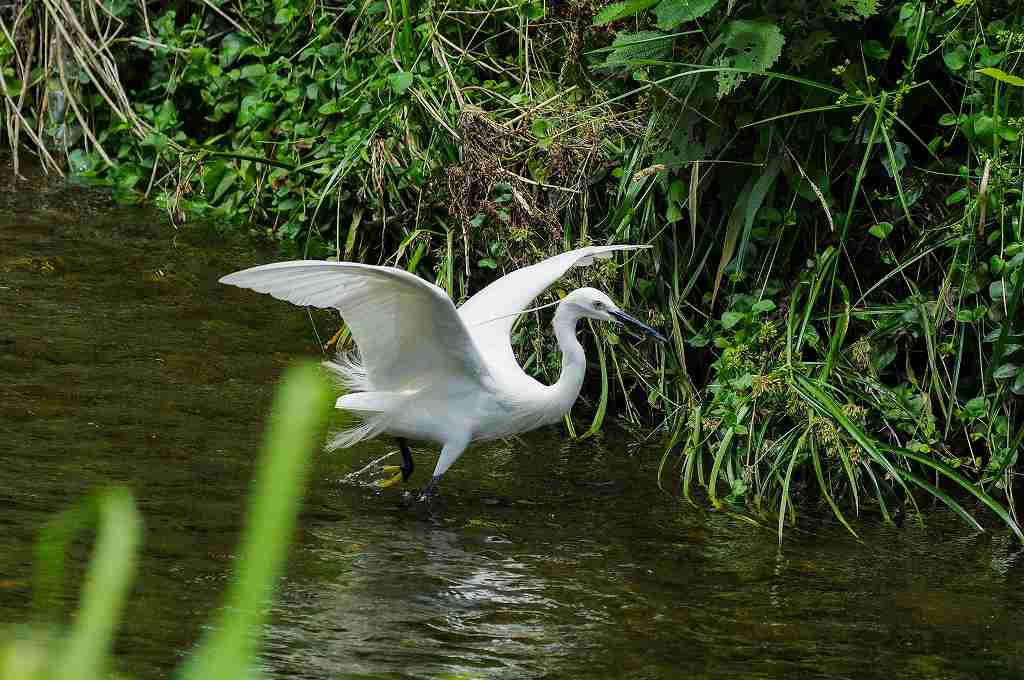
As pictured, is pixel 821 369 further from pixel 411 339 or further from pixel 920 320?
pixel 411 339

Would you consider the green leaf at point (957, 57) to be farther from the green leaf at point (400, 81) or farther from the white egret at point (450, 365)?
the green leaf at point (400, 81)

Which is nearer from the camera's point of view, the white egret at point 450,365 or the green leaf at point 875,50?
the white egret at point 450,365

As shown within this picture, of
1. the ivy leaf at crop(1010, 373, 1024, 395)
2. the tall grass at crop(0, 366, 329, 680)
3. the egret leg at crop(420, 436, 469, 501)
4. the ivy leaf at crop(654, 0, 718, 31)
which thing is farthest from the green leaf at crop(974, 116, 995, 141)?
the tall grass at crop(0, 366, 329, 680)

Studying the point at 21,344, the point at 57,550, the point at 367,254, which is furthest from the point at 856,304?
the point at 57,550

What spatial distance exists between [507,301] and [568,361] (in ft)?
1.25

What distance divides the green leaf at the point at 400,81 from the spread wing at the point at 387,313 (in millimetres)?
1901

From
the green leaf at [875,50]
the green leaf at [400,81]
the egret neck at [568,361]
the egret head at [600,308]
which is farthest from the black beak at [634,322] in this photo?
the green leaf at [400,81]

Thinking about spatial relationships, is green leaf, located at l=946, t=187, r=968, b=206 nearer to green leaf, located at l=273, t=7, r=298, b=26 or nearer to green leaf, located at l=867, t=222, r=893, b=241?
green leaf, located at l=867, t=222, r=893, b=241

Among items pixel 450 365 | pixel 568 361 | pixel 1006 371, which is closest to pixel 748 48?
pixel 568 361

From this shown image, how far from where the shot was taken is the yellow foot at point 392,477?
480 cm

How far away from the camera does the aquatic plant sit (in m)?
4.46

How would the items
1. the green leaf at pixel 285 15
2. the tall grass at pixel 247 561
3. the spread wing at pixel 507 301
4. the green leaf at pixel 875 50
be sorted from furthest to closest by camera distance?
the green leaf at pixel 285 15
the spread wing at pixel 507 301
the green leaf at pixel 875 50
the tall grass at pixel 247 561

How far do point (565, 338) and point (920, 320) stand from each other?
1285 mm

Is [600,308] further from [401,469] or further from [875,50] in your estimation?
[875,50]
